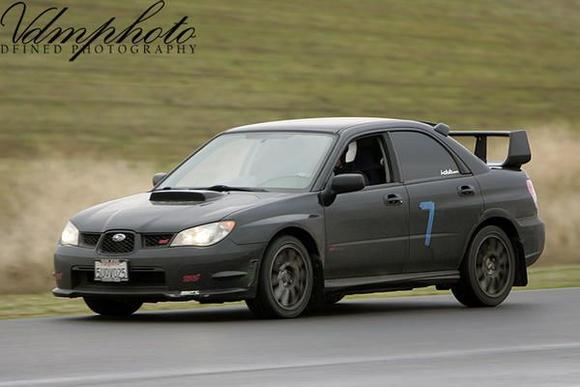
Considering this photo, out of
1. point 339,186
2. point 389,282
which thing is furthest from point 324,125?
point 389,282

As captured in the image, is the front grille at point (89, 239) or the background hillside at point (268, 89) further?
the background hillside at point (268, 89)

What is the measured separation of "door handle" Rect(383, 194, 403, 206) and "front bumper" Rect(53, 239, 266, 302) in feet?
5.24

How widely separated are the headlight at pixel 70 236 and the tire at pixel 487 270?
350cm

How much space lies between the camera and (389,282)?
1483cm

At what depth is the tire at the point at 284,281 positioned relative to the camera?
44.7ft

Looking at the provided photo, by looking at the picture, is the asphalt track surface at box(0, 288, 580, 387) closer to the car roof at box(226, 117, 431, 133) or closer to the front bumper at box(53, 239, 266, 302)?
the front bumper at box(53, 239, 266, 302)

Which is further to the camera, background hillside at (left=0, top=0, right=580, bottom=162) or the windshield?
background hillside at (left=0, top=0, right=580, bottom=162)

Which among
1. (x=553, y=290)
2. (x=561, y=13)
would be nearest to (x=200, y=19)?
(x=561, y=13)

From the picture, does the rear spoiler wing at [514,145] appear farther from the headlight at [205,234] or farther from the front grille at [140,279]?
the front grille at [140,279]

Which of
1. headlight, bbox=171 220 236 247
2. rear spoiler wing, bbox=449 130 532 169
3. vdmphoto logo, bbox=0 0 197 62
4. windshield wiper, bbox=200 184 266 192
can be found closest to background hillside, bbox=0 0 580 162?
vdmphoto logo, bbox=0 0 197 62

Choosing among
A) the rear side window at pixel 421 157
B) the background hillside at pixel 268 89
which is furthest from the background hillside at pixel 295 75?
the rear side window at pixel 421 157

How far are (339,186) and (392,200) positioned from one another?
2.65 ft

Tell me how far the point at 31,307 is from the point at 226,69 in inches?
597

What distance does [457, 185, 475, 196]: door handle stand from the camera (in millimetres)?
15492
